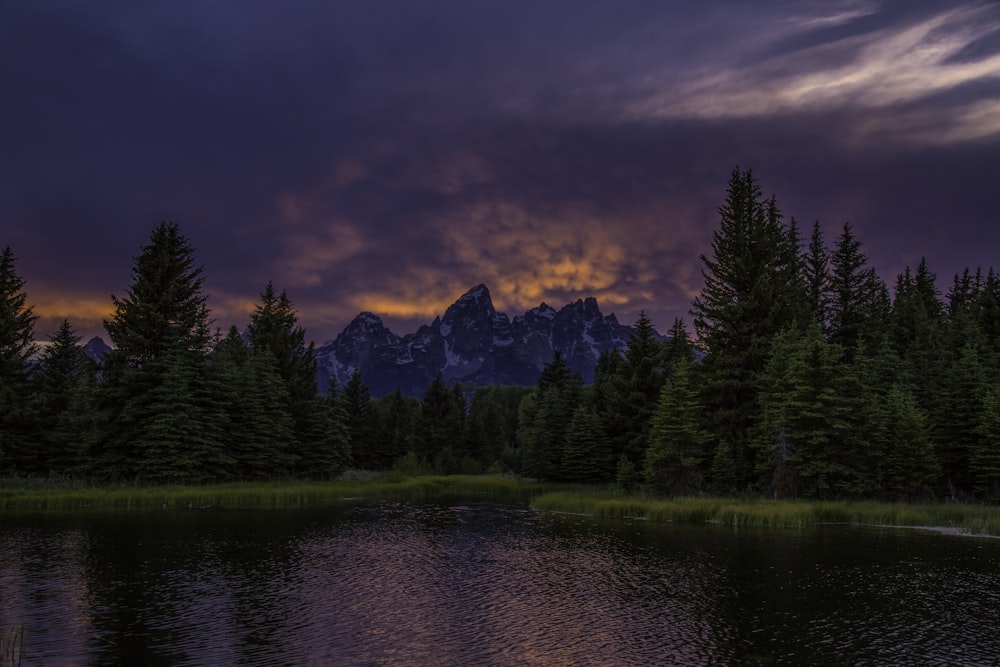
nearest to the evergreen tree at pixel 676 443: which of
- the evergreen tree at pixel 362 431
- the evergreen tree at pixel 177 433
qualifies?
the evergreen tree at pixel 177 433

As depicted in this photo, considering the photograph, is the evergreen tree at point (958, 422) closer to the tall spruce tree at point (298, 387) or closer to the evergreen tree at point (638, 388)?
the evergreen tree at point (638, 388)

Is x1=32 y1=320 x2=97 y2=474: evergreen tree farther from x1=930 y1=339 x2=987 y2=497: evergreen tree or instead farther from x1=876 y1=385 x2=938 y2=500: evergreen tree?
x1=930 y1=339 x2=987 y2=497: evergreen tree

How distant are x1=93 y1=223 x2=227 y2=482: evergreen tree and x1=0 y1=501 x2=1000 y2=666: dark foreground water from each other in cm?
1783

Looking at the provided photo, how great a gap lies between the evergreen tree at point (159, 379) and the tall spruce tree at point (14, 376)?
5991 millimetres

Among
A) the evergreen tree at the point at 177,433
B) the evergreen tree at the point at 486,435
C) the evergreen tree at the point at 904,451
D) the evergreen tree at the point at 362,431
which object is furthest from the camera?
the evergreen tree at the point at 486,435

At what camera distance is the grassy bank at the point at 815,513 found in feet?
113

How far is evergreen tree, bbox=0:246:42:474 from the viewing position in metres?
51.0

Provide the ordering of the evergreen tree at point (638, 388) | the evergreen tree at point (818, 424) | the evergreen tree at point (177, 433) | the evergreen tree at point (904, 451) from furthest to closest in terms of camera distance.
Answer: the evergreen tree at point (638, 388) → the evergreen tree at point (177, 433) → the evergreen tree at point (904, 451) → the evergreen tree at point (818, 424)

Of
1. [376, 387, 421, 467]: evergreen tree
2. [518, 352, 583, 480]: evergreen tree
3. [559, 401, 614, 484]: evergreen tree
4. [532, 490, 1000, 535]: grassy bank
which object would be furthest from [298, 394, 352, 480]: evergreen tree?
[532, 490, 1000, 535]: grassy bank

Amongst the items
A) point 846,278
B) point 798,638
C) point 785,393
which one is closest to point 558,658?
point 798,638

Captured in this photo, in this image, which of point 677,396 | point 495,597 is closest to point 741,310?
point 677,396

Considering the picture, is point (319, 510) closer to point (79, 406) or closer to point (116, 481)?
point (116, 481)

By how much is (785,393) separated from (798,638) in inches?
1120

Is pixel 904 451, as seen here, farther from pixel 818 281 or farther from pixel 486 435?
pixel 486 435
